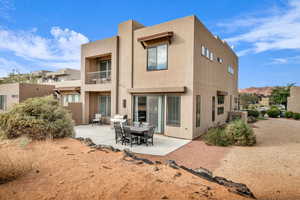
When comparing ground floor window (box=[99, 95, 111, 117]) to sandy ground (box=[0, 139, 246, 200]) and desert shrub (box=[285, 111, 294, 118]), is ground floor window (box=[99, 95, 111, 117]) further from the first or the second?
desert shrub (box=[285, 111, 294, 118])

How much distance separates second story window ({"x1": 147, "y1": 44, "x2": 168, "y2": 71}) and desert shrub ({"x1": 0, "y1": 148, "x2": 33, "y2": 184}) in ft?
27.5

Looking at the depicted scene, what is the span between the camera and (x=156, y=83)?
34.0 feet

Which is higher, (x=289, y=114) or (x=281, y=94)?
(x=281, y=94)

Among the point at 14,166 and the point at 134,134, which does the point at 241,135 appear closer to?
the point at 134,134

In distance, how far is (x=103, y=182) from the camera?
294 cm

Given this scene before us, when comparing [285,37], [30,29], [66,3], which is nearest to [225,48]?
[285,37]

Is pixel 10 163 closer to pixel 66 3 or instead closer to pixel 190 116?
pixel 190 116

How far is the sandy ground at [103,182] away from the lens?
2543mm

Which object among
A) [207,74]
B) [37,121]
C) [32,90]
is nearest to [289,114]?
[207,74]

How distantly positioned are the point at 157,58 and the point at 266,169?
824 cm

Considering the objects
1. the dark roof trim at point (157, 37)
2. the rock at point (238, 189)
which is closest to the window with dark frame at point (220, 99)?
the dark roof trim at point (157, 37)

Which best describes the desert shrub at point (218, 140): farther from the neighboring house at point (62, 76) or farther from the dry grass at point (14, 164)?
the neighboring house at point (62, 76)

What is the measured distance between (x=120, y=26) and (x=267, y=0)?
1072cm

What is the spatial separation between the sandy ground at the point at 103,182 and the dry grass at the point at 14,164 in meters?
0.16
